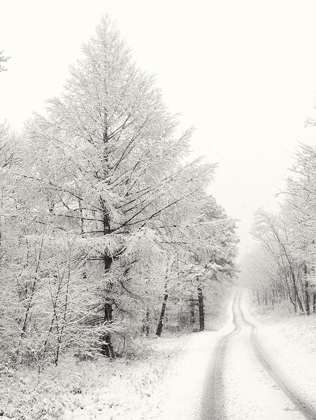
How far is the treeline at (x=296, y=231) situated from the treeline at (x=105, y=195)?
17.8 feet

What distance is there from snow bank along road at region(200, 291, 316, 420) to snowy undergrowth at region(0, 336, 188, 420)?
1407 mm

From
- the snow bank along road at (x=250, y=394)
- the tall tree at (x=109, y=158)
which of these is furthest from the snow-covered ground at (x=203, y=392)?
the tall tree at (x=109, y=158)

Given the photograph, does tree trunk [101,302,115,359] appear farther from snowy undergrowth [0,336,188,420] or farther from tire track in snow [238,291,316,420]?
tire track in snow [238,291,316,420]

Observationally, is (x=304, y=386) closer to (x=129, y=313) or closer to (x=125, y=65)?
(x=129, y=313)

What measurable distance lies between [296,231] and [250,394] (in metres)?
12.6

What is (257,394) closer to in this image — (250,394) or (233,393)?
(250,394)

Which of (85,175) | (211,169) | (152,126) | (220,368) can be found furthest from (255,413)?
(152,126)

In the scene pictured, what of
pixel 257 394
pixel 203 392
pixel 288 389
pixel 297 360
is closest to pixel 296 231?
pixel 297 360

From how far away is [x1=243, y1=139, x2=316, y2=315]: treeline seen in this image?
43.9 feet

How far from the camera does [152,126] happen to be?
36.4 ft

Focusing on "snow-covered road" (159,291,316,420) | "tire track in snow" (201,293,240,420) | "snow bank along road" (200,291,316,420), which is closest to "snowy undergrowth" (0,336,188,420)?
"snow-covered road" (159,291,316,420)

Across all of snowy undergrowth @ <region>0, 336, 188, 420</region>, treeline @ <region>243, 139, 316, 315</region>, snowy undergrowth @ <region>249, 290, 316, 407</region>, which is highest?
treeline @ <region>243, 139, 316, 315</region>

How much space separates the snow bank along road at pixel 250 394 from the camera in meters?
6.03

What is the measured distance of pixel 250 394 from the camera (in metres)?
7.20
